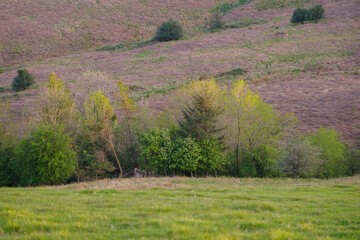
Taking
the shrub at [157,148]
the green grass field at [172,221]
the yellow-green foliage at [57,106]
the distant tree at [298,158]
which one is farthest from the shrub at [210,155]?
the green grass field at [172,221]

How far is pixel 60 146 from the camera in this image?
95.2 feet

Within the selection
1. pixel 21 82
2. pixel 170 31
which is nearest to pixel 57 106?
pixel 21 82

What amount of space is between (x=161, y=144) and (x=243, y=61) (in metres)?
43.3

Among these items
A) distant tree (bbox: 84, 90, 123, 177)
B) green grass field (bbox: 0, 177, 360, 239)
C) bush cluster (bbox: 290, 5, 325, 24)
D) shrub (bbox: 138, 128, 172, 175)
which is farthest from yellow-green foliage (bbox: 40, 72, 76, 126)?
bush cluster (bbox: 290, 5, 325, 24)

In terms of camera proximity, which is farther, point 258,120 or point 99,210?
point 258,120

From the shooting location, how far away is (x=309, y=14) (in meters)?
87.2

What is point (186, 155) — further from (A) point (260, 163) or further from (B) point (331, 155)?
(B) point (331, 155)

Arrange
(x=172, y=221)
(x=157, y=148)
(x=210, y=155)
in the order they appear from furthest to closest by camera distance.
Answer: (x=157, y=148) < (x=210, y=155) < (x=172, y=221)

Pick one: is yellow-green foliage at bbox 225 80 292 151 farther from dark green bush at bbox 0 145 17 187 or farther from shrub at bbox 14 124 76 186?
dark green bush at bbox 0 145 17 187

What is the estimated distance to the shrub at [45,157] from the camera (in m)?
27.9

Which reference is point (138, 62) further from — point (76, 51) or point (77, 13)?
point (77, 13)

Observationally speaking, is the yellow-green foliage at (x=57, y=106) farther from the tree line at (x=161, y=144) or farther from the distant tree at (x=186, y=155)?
the distant tree at (x=186, y=155)

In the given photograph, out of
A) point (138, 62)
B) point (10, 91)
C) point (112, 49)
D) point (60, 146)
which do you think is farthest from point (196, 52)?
point (60, 146)

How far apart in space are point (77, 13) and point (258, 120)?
106250mm
